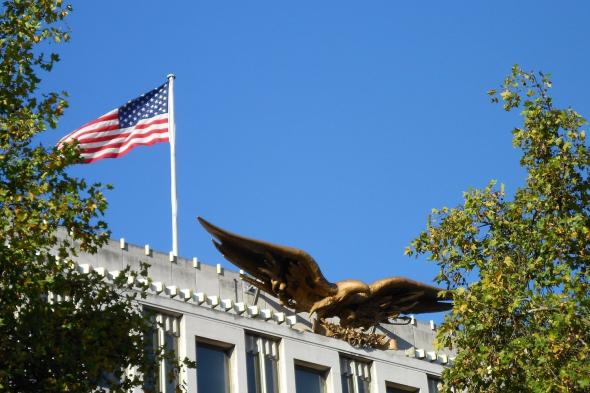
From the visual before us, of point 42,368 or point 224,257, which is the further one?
point 224,257

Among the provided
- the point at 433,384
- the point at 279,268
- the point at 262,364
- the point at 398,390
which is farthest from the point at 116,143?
the point at 433,384

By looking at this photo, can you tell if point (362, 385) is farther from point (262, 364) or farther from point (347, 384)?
point (262, 364)

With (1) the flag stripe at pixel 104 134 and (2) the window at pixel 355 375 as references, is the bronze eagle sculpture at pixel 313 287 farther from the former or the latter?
(1) the flag stripe at pixel 104 134

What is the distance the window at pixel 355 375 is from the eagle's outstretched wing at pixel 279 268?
226 centimetres

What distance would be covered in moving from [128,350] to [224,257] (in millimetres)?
17292

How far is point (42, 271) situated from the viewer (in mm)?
36125

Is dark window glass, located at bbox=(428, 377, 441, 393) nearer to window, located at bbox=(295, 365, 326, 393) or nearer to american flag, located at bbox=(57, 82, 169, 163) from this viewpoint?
window, located at bbox=(295, 365, 326, 393)

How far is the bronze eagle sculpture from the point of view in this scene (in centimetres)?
5366


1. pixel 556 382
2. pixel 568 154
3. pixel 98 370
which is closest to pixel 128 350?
pixel 98 370

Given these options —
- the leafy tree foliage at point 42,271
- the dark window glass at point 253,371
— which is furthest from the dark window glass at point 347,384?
the leafy tree foliage at point 42,271

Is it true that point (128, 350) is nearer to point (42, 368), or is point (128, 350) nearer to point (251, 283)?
point (42, 368)

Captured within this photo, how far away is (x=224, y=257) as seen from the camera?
53688 millimetres

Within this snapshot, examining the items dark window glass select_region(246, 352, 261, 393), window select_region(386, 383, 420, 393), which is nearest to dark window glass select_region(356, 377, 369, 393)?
window select_region(386, 383, 420, 393)

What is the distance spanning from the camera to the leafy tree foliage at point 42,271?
1385 inches
